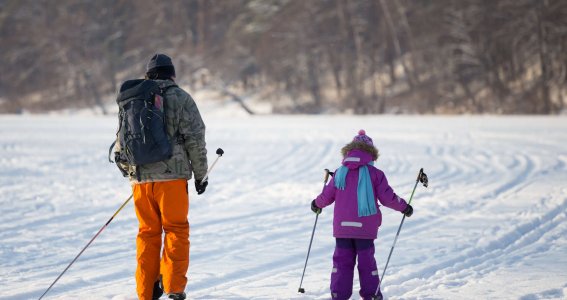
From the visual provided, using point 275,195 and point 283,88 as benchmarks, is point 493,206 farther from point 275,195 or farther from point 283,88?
point 283,88

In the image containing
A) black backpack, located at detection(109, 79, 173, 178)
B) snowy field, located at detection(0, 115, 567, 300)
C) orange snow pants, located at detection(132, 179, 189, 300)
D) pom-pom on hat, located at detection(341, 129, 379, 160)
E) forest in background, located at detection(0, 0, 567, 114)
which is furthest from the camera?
forest in background, located at detection(0, 0, 567, 114)

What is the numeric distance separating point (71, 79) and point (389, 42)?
24.9 metres

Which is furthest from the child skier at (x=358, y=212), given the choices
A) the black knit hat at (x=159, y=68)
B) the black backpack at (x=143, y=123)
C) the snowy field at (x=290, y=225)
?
the black knit hat at (x=159, y=68)

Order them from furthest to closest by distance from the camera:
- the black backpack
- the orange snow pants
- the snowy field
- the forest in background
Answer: the forest in background < the snowy field < the orange snow pants < the black backpack

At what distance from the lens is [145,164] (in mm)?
4512

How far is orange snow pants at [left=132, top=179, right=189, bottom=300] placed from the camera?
4543mm

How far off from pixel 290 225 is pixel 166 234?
3568 millimetres

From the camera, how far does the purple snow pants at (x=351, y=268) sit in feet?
15.2

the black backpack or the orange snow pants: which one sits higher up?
the black backpack

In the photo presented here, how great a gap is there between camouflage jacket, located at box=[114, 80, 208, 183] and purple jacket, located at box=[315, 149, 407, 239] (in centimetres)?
110

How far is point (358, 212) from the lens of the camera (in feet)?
15.0

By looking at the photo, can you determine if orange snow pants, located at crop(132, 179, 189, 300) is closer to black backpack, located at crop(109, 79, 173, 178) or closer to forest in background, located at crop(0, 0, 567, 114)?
black backpack, located at crop(109, 79, 173, 178)

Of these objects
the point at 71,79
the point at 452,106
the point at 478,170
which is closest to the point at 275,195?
the point at 478,170

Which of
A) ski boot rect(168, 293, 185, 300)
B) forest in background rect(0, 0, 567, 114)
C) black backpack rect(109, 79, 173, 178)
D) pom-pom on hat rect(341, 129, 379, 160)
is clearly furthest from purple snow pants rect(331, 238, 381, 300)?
forest in background rect(0, 0, 567, 114)
